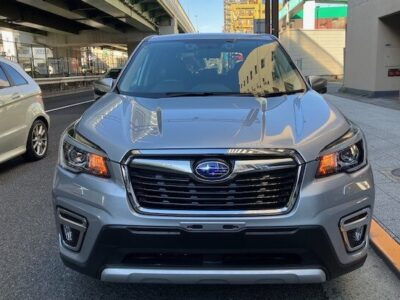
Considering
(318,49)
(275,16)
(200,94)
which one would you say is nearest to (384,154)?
(200,94)


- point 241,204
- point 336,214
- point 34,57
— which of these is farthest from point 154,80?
point 34,57

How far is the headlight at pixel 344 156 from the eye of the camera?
114 inches

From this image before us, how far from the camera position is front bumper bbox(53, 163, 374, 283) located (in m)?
2.74

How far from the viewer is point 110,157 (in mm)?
2881

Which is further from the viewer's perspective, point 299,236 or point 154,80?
point 154,80

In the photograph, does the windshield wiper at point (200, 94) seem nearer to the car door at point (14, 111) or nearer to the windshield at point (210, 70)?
the windshield at point (210, 70)

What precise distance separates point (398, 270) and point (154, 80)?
8.14 feet

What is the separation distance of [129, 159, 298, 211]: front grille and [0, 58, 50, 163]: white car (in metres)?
4.93

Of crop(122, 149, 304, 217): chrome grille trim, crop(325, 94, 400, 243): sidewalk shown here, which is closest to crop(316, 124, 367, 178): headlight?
crop(122, 149, 304, 217): chrome grille trim

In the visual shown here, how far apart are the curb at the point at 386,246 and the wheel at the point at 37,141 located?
5524mm

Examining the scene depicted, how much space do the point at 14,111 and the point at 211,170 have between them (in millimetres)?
5446

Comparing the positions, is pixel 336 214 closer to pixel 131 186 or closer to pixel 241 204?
pixel 241 204

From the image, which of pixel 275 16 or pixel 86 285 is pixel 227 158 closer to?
pixel 86 285

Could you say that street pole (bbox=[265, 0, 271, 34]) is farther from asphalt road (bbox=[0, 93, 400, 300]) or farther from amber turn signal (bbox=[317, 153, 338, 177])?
amber turn signal (bbox=[317, 153, 338, 177])
